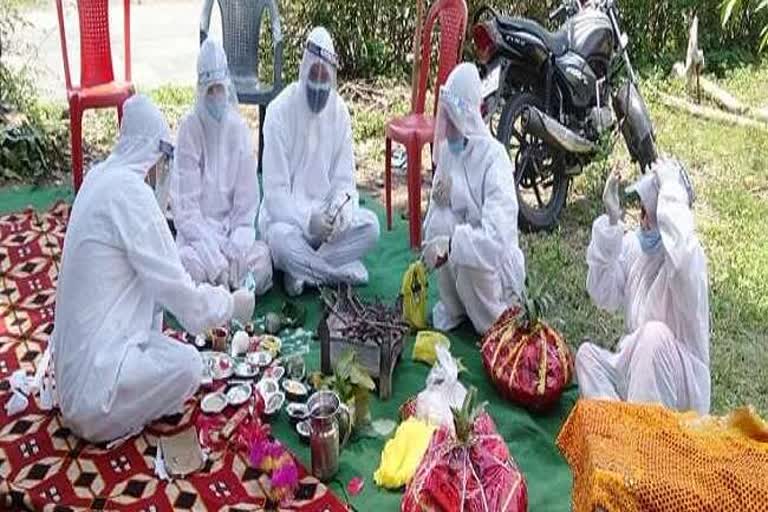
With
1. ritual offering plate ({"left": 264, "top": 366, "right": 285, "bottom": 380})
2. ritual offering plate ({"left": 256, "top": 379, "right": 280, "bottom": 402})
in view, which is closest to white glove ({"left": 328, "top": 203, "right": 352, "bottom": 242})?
ritual offering plate ({"left": 264, "top": 366, "right": 285, "bottom": 380})

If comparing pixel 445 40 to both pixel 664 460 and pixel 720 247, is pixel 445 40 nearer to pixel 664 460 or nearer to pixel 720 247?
pixel 720 247

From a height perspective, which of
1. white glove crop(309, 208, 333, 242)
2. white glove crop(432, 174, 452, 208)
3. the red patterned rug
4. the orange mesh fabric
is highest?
the orange mesh fabric

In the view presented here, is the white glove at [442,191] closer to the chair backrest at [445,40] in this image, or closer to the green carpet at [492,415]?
the green carpet at [492,415]

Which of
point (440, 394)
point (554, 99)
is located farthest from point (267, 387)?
point (554, 99)

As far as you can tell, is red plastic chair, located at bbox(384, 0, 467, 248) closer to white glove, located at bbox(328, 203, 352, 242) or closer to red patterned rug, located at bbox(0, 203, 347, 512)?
white glove, located at bbox(328, 203, 352, 242)

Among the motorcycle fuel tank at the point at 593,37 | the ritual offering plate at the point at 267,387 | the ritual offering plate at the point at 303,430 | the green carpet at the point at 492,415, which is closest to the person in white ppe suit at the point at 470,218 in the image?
the green carpet at the point at 492,415

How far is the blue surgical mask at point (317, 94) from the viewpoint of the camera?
499 centimetres

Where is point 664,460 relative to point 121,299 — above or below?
above

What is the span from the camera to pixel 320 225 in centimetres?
480

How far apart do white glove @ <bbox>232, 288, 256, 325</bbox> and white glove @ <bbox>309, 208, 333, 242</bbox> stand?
50cm

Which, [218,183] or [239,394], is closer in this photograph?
[239,394]

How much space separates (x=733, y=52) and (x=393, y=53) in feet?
10.3

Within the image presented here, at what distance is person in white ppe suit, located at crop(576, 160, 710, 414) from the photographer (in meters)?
3.40

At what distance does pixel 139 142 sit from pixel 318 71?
148 centimetres
